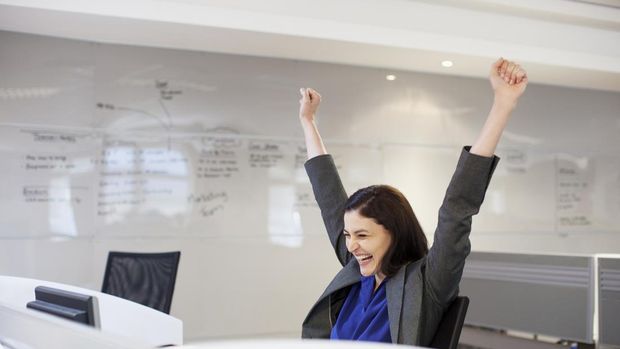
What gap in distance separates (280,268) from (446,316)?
3.53 metres

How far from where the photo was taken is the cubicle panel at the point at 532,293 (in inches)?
138

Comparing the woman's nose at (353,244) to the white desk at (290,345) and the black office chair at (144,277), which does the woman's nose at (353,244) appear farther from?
the black office chair at (144,277)

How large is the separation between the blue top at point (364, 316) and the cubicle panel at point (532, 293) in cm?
217

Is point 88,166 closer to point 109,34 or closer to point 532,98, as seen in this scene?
point 109,34

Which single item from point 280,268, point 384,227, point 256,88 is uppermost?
point 256,88

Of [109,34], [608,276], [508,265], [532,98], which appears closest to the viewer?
[608,276]

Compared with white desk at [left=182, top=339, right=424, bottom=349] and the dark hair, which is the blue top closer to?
the dark hair

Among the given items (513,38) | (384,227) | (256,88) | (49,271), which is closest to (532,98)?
(513,38)

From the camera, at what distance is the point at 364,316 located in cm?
168

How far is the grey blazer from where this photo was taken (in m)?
1.47

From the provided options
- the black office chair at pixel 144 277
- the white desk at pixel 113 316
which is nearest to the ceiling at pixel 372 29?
the black office chair at pixel 144 277

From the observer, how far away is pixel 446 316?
1.67m

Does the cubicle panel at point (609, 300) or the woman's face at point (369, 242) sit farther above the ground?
the woman's face at point (369, 242)

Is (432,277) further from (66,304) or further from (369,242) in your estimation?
(66,304)
